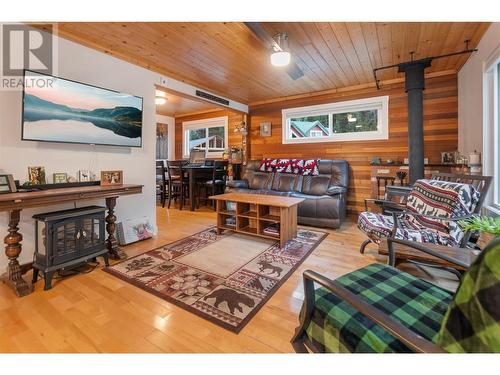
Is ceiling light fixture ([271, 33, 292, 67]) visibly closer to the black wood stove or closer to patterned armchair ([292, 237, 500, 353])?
patterned armchair ([292, 237, 500, 353])

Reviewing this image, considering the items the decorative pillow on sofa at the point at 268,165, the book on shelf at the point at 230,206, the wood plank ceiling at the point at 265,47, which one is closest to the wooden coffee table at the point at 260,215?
the book on shelf at the point at 230,206

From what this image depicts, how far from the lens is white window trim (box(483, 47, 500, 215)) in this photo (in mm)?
2424

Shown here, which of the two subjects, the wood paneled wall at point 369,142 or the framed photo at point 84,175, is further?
the wood paneled wall at point 369,142

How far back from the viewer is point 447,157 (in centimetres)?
350

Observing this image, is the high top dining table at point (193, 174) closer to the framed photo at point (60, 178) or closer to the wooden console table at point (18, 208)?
the framed photo at point (60, 178)

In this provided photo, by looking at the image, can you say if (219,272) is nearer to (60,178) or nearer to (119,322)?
(119,322)

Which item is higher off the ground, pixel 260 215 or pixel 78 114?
pixel 78 114

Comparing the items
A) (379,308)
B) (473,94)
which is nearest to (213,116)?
(473,94)

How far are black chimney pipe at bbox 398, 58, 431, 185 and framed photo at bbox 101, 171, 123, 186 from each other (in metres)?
3.81

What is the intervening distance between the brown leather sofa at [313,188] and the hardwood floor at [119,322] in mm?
1564

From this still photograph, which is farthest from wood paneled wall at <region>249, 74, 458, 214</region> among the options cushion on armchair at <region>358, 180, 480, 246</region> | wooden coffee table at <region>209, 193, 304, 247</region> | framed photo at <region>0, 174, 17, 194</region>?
framed photo at <region>0, 174, 17, 194</region>

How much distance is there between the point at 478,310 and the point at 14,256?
2.76 metres

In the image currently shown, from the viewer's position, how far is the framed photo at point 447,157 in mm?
3416

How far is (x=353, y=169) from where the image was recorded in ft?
14.5
